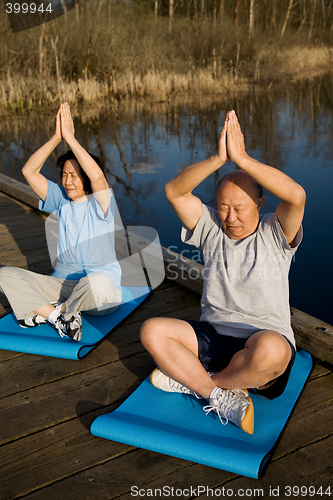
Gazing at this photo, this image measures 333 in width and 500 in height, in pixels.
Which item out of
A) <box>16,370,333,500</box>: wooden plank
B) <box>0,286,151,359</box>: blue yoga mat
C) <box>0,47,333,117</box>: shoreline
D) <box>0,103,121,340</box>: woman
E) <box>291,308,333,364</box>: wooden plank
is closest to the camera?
<box>16,370,333,500</box>: wooden plank

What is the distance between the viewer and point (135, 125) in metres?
12.1

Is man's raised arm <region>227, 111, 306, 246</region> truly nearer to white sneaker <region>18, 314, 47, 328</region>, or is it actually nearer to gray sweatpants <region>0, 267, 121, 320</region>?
gray sweatpants <region>0, 267, 121, 320</region>

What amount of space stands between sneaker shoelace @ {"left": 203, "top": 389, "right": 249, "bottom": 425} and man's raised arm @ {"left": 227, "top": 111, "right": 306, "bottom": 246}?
757 millimetres

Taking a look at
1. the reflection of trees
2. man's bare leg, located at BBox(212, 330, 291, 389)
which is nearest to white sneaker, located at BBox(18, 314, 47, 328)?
man's bare leg, located at BBox(212, 330, 291, 389)

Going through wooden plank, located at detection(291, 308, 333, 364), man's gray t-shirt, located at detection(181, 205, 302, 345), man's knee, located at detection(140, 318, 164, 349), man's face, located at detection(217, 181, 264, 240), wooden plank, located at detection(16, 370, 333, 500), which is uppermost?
man's face, located at detection(217, 181, 264, 240)

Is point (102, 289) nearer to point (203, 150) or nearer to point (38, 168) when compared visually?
point (38, 168)

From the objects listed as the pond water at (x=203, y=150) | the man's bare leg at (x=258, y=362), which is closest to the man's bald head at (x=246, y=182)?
the man's bare leg at (x=258, y=362)

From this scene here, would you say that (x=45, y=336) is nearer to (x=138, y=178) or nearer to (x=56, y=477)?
(x=56, y=477)

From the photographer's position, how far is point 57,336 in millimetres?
2766

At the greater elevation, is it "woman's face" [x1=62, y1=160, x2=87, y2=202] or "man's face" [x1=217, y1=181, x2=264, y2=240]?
"man's face" [x1=217, y1=181, x2=264, y2=240]

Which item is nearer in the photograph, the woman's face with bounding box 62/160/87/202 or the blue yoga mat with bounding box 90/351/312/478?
the blue yoga mat with bounding box 90/351/312/478

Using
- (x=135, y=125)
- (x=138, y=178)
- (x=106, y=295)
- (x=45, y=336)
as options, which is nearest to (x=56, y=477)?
(x=45, y=336)

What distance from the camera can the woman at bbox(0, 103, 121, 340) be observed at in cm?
279

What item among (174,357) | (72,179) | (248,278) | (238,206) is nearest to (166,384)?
(174,357)
